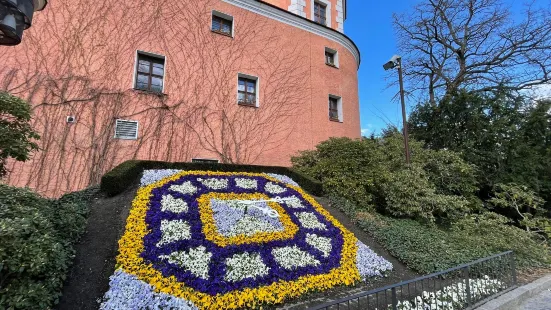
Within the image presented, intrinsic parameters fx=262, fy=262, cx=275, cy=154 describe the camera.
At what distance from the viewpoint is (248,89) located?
11258 millimetres

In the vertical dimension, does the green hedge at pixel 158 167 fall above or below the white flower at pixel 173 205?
above

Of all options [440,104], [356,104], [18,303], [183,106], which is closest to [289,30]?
[356,104]

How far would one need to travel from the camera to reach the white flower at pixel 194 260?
12.6ft

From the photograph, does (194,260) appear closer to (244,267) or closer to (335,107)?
(244,267)

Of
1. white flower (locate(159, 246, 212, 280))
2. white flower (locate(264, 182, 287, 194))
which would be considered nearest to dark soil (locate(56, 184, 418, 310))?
white flower (locate(159, 246, 212, 280))

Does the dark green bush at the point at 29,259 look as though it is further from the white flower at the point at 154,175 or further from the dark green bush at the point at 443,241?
the dark green bush at the point at 443,241

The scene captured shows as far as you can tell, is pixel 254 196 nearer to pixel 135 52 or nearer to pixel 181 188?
pixel 181 188

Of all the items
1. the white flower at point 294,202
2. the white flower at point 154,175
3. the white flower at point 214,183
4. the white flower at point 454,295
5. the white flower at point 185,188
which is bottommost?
the white flower at point 454,295

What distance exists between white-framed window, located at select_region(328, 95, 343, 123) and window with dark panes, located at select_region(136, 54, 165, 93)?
7.88 meters

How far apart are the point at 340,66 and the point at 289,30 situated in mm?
3303

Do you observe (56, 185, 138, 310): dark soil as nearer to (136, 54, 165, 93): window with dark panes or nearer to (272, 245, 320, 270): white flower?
(272, 245, 320, 270): white flower

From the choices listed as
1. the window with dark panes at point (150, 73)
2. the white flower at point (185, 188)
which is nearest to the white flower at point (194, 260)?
the white flower at point (185, 188)

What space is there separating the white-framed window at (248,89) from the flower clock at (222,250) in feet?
16.6

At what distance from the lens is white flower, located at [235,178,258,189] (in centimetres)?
696
